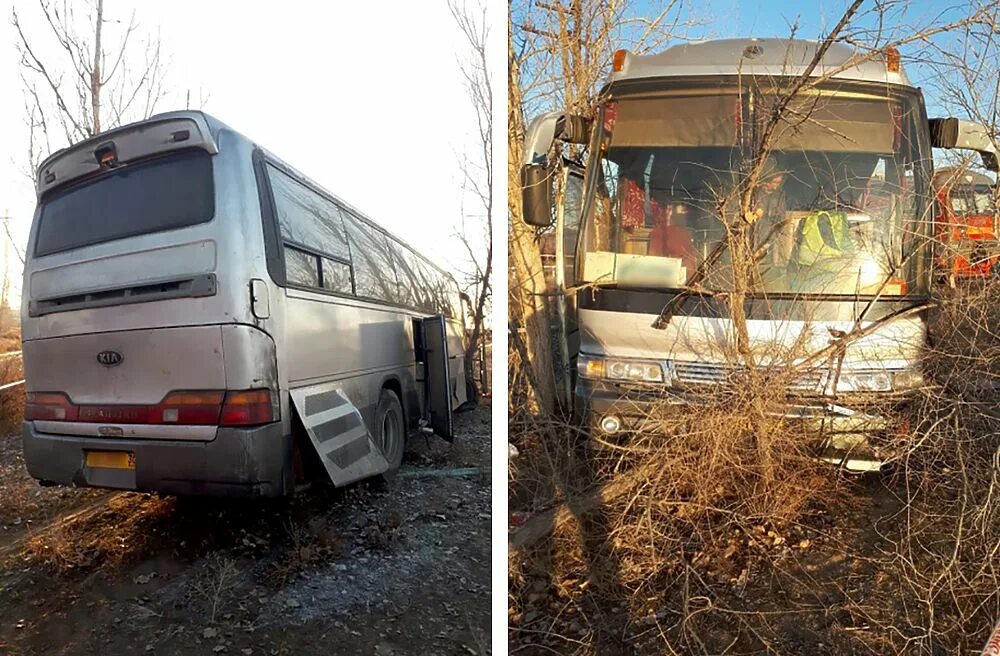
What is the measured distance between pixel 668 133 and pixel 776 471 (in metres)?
1.29

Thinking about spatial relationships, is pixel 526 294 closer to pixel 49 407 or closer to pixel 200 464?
pixel 200 464

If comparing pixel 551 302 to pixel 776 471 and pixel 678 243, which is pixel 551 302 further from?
pixel 776 471

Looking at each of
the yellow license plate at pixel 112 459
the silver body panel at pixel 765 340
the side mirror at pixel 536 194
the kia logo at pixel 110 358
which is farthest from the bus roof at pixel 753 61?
the yellow license plate at pixel 112 459

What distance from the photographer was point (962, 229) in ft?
6.90

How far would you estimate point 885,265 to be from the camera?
209 centimetres

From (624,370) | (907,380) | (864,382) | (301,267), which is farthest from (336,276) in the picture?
(907,380)

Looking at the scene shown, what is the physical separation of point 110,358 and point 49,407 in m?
0.20

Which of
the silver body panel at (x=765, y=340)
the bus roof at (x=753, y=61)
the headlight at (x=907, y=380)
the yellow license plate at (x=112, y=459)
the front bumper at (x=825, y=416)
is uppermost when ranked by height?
the bus roof at (x=753, y=61)

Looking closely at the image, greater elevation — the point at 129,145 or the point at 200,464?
the point at 129,145

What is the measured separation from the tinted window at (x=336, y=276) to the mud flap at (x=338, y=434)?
0.68 feet

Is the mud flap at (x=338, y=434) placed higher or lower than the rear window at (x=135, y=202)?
lower

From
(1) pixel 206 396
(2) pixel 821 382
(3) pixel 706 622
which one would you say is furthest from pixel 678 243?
(1) pixel 206 396

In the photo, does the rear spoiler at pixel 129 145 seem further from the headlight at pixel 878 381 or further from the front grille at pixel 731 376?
the headlight at pixel 878 381

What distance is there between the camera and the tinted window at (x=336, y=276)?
1239 mm
